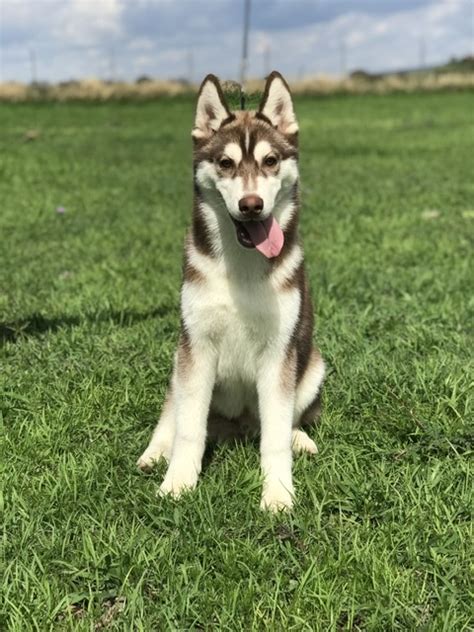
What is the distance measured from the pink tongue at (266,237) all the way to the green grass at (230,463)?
1.03 metres

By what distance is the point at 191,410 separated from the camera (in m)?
2.86

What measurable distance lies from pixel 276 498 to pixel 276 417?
36 centimetres

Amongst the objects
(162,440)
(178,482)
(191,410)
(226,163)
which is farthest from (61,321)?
(226,163)

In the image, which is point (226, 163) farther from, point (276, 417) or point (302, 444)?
point (302, 444)

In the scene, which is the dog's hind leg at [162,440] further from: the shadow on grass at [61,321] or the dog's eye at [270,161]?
the shadow on grass at [61,321]

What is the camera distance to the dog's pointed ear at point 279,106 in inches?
119

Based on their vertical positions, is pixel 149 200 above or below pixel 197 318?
below

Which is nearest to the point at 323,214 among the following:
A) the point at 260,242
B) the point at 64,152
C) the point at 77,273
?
the point at 77,273

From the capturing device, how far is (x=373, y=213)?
899 centimetres

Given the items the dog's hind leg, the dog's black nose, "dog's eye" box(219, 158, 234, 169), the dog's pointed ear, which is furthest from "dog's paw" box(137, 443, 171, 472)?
the dog's pointed ear

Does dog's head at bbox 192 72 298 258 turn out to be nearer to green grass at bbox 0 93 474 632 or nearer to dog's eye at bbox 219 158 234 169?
dog's eye at bbox 219 158 234 169

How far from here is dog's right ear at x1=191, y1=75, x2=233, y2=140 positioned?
296 cm

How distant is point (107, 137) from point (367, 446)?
58.6 ft

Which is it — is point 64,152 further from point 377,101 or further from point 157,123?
point 377,101
